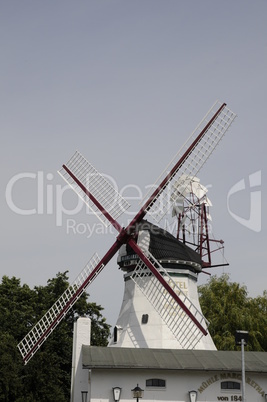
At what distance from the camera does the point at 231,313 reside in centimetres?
4269

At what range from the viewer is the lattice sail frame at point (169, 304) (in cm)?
2738

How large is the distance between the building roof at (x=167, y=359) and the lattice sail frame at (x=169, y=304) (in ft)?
3.58

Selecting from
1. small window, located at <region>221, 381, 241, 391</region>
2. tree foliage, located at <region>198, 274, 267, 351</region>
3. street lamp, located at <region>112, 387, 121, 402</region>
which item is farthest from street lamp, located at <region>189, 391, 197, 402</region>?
tree foliage, located at <region>198, 274, 267, 351</region>

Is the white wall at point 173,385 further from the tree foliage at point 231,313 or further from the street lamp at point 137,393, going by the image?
the tree foliage at point 231,313

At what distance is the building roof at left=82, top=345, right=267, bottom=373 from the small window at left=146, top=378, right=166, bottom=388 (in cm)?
74

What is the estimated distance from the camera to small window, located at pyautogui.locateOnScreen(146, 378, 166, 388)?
24453mm

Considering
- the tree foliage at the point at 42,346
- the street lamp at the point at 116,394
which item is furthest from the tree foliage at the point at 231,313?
the street lamp at the point at 116,394

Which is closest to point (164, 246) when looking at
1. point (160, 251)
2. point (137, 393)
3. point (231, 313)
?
point (160, 251)

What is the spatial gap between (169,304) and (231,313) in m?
16.0

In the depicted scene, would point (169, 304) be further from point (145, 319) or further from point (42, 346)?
point (42, 346)

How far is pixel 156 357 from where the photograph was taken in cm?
2525

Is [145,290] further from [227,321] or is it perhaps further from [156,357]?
[227,321]

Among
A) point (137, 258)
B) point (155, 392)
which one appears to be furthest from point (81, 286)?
point (155, 392)

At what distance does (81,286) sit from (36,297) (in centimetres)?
1178
